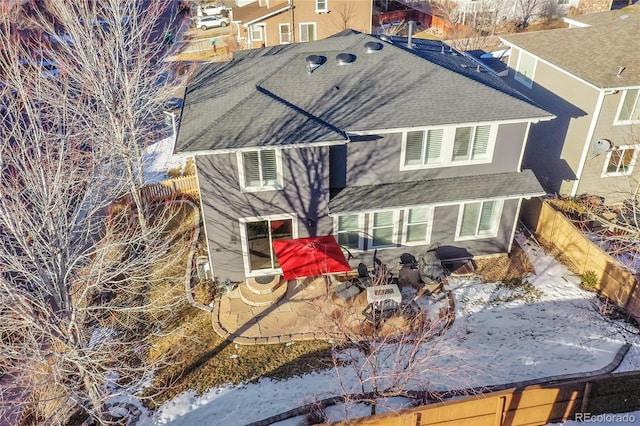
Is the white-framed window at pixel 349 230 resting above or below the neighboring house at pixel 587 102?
below

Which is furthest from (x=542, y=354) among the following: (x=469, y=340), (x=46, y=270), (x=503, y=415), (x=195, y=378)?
(x=46, y=270)

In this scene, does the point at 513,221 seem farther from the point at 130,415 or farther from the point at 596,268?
the point at 130,415

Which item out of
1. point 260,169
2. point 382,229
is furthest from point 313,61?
point 382,229

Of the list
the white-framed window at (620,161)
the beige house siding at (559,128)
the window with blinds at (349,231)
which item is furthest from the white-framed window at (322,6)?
the window with blinds at (349,231)

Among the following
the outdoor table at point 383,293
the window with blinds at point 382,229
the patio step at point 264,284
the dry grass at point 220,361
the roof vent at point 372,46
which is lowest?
the dry grass at point 220,361

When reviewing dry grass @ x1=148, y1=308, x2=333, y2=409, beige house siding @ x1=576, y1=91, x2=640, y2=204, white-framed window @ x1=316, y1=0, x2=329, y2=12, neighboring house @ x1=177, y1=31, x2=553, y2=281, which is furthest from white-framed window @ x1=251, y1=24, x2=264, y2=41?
dry grass @ x1=148, y1=308, x2=333, y2=409

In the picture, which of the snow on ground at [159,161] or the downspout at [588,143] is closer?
the downspout at [588,143]

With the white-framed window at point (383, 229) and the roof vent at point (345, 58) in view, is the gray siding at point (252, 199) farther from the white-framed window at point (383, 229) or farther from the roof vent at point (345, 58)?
the roof vent at point (345, 58)
